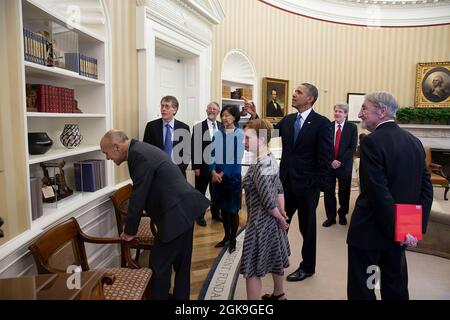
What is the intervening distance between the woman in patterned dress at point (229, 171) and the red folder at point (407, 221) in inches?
75.2

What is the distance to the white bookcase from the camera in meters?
2.60

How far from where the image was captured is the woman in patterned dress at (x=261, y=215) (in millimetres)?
2357

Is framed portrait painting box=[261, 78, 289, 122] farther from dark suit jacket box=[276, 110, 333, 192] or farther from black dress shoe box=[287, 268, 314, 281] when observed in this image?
black dress shoe box=[287, 268, 314, 281]

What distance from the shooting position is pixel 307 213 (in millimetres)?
3193

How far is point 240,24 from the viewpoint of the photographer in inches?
258

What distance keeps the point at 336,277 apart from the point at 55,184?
8.65 feet

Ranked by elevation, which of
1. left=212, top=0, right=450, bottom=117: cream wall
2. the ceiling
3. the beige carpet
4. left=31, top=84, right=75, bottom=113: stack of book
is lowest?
the beige carpet

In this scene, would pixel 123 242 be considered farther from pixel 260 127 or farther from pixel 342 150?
pixel 342 150

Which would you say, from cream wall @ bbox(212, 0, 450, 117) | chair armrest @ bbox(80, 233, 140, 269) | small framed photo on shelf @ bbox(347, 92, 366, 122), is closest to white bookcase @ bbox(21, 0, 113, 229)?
chair armrest @ bbox(80, 233, 140, 269)

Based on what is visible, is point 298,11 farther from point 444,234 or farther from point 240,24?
point 444,234

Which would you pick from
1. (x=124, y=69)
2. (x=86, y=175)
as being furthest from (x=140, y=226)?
(x=124, y=69)

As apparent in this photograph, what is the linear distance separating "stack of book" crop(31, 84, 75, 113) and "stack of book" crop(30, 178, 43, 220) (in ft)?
1.97

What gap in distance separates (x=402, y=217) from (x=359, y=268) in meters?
0.45

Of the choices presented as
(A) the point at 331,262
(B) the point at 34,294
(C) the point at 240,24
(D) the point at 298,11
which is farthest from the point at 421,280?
(D) the point at 298,11
